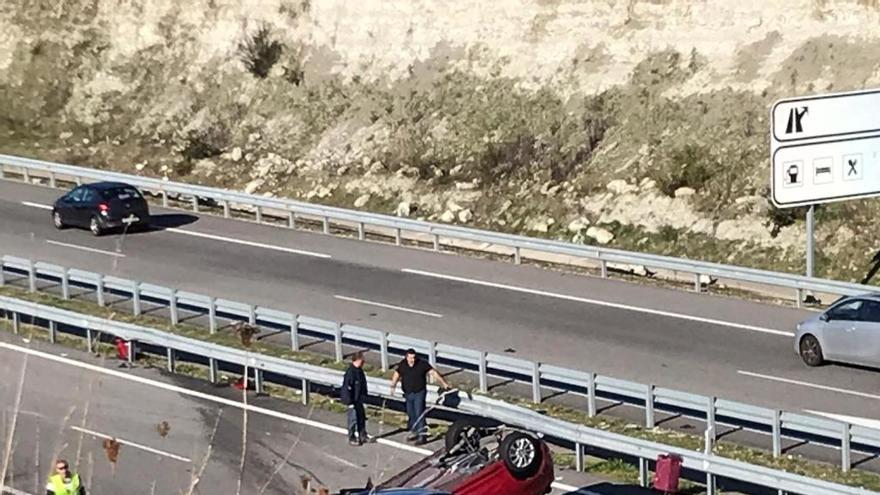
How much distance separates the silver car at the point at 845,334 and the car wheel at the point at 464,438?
894 cm

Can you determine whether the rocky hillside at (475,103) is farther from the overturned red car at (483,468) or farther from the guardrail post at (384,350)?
the overturned red car at (483,468)

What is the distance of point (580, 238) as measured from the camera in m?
34.0

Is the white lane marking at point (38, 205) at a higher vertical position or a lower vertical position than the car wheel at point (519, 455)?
higher

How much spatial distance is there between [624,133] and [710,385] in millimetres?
14238

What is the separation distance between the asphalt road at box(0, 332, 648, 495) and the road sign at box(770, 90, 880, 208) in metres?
9.42

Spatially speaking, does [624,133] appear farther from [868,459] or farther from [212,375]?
[868,459]

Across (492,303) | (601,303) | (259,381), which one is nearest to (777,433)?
(259,381)

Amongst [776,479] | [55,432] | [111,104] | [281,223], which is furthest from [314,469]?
[111,104]

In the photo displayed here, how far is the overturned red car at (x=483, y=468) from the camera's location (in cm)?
1539

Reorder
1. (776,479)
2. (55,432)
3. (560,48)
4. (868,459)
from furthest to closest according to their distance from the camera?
(560,48), (55,432), (868,459), (776,479)

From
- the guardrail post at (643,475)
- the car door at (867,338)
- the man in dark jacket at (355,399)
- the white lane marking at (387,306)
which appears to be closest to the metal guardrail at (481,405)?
the guardrail post at (643,475)

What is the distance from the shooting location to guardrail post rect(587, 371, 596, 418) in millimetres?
21359

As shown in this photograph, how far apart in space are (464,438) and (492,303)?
12743 mm

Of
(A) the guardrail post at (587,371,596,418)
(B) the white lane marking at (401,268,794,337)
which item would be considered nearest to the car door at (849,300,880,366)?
(B) the white lane marking at (401,268,794,337)
